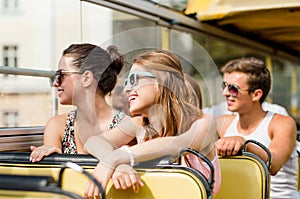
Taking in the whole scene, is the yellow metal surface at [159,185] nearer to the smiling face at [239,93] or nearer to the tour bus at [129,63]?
the tour bus at [129,63]

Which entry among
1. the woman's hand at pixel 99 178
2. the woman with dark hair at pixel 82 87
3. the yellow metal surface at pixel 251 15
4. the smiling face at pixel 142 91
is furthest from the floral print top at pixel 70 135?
the yellow metal surface at pixel 251 15

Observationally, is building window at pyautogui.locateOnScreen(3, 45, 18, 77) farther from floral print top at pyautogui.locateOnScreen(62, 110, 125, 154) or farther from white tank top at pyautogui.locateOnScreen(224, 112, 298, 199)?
white tank top at pyautogui.locateOnScreen(224, 112, 298, 199)

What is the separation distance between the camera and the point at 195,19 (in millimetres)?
6379

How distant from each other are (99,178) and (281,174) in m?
1.76

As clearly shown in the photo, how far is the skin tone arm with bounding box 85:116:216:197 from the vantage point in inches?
90.7

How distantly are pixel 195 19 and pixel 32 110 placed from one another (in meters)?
2.79

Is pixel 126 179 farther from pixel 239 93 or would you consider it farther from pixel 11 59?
pixel 11 59

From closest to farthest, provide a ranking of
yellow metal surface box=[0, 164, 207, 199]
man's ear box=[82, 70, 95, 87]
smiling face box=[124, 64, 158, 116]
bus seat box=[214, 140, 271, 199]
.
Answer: yellow metal surface box=[0, 164, 207, 199], smiling face box=[124, 64, 158, 116], man's ear box=[82, 70, 95, 87], bus seat box=[214, 140, 271, 199]

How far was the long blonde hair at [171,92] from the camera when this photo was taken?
8.36 feet

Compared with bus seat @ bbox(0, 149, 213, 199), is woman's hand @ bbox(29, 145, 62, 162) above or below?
above

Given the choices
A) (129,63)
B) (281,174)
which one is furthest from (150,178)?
(281,174)

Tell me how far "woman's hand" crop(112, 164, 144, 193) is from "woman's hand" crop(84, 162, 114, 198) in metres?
0.02

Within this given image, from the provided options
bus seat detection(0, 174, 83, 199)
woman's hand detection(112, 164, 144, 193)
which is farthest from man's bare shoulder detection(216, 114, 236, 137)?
bus seat detection(0, 174, 83, 199)

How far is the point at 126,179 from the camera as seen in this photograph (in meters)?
2.29
